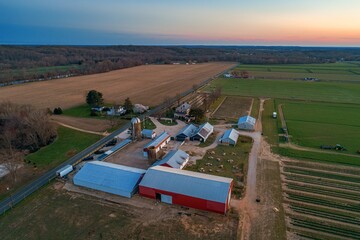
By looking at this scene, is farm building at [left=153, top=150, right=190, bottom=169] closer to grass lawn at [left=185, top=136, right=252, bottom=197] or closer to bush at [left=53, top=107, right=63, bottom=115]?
grass lawn at [left=185, top=136, right=252, bottom=197]

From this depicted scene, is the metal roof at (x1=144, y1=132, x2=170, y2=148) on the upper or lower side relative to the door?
upper

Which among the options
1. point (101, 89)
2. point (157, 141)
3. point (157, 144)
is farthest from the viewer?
point (101, 89)

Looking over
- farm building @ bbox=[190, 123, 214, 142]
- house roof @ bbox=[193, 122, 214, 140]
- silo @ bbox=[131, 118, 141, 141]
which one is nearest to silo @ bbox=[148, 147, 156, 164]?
silo @ bbox=[131, 118, 141, 141]

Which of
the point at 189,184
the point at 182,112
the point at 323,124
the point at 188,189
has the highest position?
the point at 189,184

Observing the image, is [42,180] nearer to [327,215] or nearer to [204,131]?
[204,131]

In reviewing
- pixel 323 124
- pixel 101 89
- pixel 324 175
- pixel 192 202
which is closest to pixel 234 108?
pixel 323 124

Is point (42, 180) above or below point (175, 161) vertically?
below
